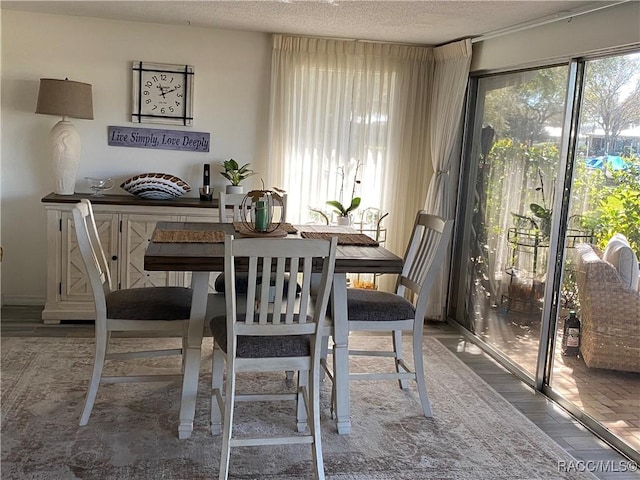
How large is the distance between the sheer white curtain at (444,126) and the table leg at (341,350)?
7.10 ft

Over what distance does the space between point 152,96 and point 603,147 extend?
3219 mm

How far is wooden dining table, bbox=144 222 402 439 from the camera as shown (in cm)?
275

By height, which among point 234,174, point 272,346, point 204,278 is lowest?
point 272,346

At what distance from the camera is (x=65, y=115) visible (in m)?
4.46

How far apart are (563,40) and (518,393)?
80.9 inches

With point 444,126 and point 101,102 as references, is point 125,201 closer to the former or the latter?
point 101,102

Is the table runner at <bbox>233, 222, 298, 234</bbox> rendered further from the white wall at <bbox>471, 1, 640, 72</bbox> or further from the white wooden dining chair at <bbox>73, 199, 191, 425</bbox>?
the white wall at <bbox>471, 1, 640, 72</bbox>

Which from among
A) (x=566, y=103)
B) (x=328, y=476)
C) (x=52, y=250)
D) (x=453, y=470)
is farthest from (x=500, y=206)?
(x=52, y=250)

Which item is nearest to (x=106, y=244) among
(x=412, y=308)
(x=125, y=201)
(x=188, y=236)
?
(x=125, y=201)

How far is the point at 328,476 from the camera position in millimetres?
2717

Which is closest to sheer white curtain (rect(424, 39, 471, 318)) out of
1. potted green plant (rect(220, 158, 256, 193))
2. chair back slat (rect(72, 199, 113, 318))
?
potted green plant (rect(220, 158, 256, 193))

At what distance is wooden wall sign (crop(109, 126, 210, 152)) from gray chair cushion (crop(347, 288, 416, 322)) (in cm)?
226

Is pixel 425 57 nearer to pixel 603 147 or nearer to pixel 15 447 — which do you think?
pixel 603 147

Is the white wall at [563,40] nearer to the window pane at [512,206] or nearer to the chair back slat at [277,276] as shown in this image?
the window pane at [512,206]
